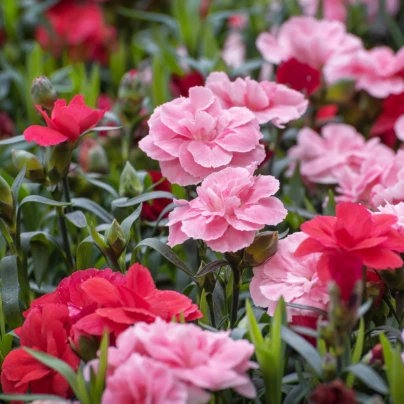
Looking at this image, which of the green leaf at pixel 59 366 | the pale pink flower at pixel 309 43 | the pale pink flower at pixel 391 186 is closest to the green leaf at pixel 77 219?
the green leaf at pixel 59 366

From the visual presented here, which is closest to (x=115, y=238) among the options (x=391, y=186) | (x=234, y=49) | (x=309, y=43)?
(x=391, y=186)

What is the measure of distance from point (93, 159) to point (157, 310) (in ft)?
1.69

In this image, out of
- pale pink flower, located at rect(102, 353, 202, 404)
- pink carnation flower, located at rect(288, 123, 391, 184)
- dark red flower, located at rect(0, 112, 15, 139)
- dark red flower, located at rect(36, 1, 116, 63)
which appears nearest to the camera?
pale pink flower, located at rect(102, 353, 202, 404)

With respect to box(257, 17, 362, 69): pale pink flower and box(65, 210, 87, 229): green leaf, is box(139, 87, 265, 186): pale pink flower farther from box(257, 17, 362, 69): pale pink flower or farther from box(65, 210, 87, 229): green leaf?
box(257, 17, 362, 69): pale pink flower

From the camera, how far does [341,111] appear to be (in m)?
1.32

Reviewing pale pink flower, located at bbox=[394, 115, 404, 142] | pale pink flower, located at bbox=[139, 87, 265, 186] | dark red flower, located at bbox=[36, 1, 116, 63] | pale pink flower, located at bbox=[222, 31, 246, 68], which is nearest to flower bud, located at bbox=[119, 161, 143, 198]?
pale pink flower, located at bbox=[139, 87, 265, 186]

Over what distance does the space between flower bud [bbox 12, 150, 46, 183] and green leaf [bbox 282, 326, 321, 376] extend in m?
0.36

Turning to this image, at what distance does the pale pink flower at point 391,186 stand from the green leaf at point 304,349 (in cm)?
25

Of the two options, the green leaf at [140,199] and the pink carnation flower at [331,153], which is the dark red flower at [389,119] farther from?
the green leaf at [140,199]

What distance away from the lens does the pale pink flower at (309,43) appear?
117 centimetres

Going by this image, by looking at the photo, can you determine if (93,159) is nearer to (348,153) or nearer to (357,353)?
(348,153)

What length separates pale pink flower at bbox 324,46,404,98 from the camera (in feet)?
3.92

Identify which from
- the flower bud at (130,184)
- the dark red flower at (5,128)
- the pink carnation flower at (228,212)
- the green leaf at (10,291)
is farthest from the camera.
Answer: the dark red flower at (5,128)

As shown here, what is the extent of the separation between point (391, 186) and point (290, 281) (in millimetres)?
266
